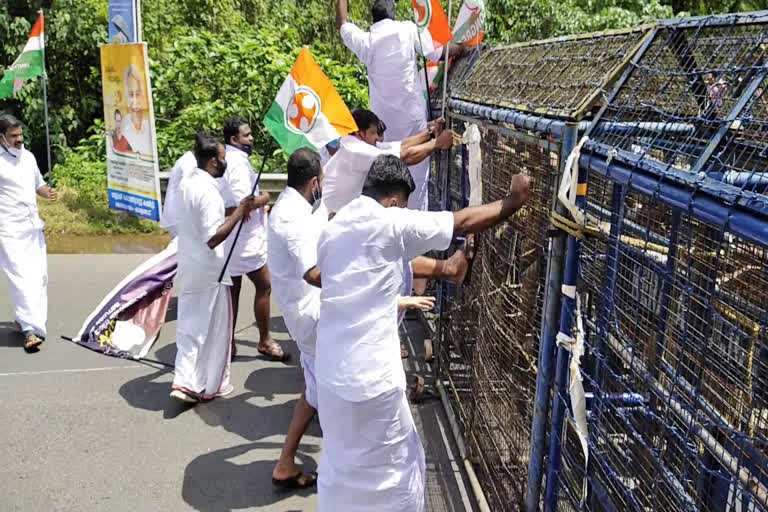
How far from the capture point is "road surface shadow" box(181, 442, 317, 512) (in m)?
4.34

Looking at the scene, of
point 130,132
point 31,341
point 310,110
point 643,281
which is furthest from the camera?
point 130,132

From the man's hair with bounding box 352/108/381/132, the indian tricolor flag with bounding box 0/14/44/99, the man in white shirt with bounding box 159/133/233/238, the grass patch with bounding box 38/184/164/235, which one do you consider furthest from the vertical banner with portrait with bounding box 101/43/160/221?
the man's hair with bounding box 352/108/381/132

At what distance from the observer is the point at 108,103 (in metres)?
9.84

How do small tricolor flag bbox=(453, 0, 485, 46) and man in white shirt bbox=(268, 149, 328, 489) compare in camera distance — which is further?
small tricolor flag bbox=(453, 0, 485, 46)

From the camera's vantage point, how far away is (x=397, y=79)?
6195 millimetres

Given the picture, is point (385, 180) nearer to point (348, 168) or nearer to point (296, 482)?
point (296, 482)

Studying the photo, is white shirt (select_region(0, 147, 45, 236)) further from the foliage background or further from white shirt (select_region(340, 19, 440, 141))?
the foliage background

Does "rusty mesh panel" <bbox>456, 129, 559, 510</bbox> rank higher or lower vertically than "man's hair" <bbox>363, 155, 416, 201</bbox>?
lower

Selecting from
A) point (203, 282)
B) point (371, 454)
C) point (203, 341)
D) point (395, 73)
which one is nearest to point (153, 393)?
point (203, 341)

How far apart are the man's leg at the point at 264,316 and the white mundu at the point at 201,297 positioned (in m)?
0.66

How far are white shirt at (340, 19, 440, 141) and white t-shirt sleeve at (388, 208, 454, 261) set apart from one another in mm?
3216

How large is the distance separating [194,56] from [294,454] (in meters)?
8.76

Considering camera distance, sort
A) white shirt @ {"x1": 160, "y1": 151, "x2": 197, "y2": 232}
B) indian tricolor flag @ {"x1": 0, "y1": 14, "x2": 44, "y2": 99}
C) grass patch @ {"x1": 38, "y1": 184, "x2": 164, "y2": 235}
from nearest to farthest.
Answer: white shirt @ {"x1": 160, "y1": 151, "x2": 197, "y2": 232}
indian tricolor flag @ {"x1": 0, "y1": 14, "x2": 44, "y2": 99}
grass patch @ {"x1": 38, "y1": 184, "x2": 164, "y2": 235}

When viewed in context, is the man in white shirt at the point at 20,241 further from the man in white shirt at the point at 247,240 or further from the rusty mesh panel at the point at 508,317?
the rusty mesh panel at the point at 508,317
